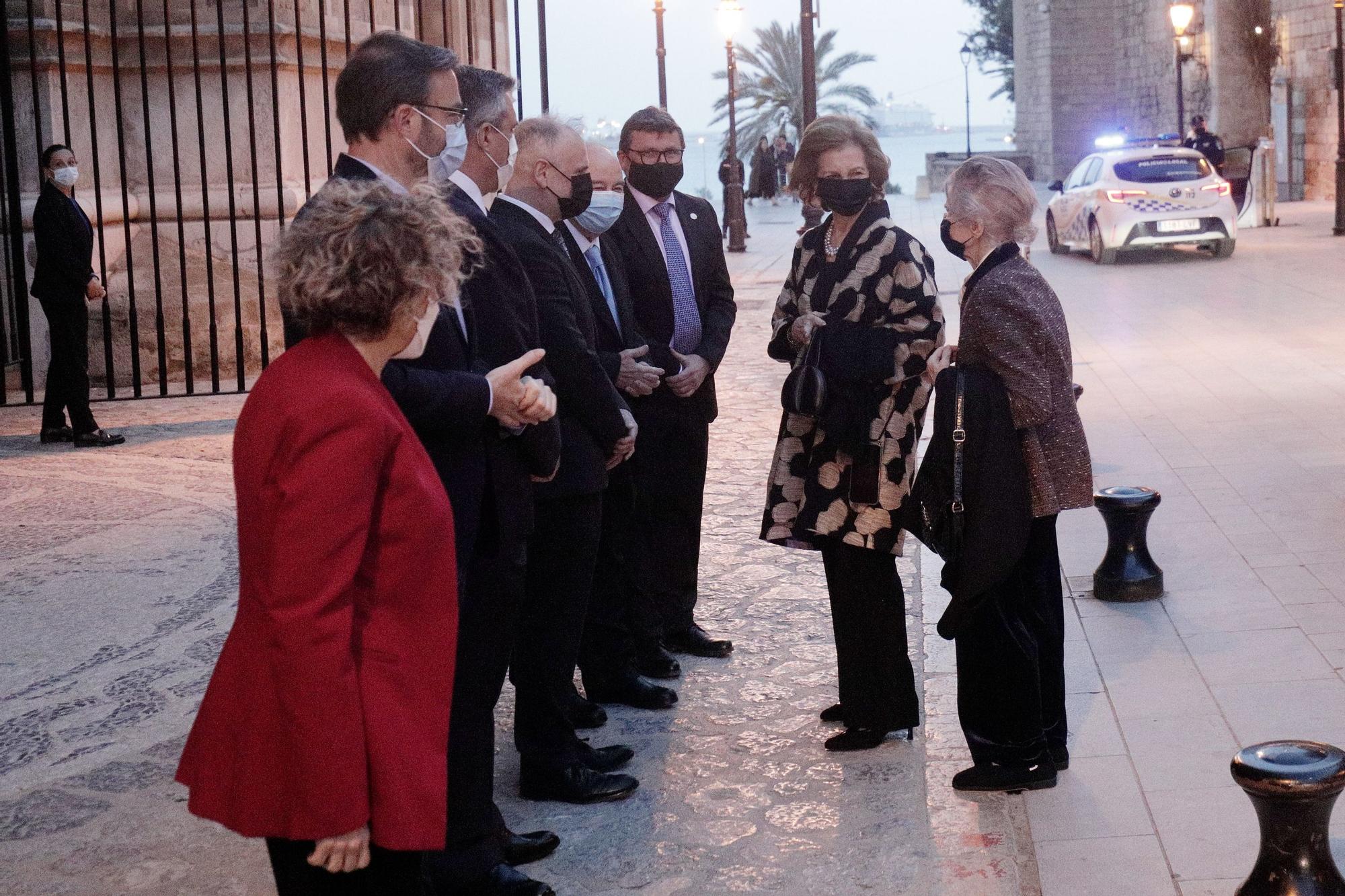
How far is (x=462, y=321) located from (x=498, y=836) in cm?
128

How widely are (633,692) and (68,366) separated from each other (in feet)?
20.3

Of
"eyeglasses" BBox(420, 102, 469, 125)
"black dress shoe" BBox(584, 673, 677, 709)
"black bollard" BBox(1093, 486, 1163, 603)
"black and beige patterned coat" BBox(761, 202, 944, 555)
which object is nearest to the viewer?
"eyeglasses" BBox(420, 102, 469, 125)

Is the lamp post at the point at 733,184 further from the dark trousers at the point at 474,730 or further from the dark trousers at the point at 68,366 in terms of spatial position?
the dark trousers at the point at 474,730

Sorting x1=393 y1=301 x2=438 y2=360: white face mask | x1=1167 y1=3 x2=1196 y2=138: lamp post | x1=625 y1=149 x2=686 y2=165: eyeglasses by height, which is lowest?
x1=393 y1=301 x2=438 y2=360: white face mask

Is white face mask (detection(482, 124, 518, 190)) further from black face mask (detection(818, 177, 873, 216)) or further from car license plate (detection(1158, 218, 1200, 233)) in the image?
car license plate (detection(1158, 218, 1200, 233))

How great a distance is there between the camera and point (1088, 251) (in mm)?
23094

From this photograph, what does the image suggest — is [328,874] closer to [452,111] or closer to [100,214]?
[452,111]

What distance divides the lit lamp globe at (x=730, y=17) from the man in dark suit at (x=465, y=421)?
89.9ft

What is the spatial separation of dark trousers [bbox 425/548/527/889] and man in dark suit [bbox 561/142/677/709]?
1.34 meters

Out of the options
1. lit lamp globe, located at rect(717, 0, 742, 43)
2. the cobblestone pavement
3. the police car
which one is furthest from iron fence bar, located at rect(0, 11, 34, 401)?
lit lamp globe, located at rect(717, 0, 742, 43)

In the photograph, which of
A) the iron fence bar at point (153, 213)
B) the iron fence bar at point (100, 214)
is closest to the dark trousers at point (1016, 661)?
the iron fence bar at point (100, 214)

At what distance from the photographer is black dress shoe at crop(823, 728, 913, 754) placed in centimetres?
464

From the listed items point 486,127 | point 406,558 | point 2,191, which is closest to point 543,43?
point 2,191

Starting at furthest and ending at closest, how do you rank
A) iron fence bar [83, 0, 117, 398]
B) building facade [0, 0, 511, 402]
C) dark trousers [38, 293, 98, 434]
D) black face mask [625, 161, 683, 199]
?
building facade [0, 0, 511, 402]
iron fence bar [83, 0, 117, 398]
dark trousers [38, 293, 98, 434]
black face mask [625, 161, 683, 199]
